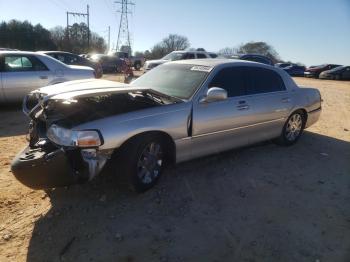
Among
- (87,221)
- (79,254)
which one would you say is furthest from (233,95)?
(79,254)

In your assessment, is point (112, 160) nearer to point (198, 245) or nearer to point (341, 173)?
point (198, 245)

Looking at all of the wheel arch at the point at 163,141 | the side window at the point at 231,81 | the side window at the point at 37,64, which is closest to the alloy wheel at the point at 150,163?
the wheel arch at the point at 163,141

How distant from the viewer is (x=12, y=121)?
7828mm

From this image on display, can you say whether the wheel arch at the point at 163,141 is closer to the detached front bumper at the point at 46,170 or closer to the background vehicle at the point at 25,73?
the detached front bumper at the point at 46,170

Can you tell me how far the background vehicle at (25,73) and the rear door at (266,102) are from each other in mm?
5145

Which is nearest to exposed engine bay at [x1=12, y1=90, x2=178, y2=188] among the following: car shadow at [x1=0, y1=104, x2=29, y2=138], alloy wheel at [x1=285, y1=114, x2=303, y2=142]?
car shadow at [x1=0, y1=104, x2=29, y2=138]

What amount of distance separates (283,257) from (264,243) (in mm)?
229

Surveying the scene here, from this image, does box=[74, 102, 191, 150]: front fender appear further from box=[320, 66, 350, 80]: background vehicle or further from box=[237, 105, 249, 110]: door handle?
box=[320, 66, 350, 80]: background vehicle

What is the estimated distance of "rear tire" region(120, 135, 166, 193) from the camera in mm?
3891

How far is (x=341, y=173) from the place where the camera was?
5355 millimetres

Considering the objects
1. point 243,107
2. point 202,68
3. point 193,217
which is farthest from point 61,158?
point 243,107

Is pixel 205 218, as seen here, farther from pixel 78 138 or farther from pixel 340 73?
pixel 340 73

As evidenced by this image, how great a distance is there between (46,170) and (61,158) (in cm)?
18

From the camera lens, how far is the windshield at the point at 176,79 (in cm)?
489
